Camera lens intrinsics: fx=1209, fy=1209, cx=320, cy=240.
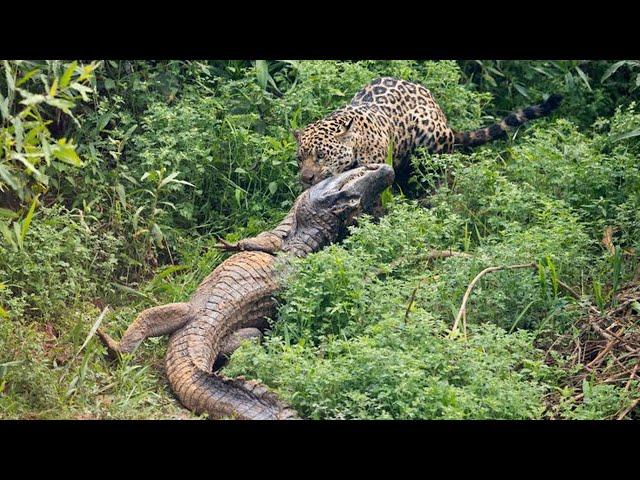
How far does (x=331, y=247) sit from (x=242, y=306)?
0.68m

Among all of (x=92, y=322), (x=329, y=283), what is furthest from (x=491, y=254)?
(x=92, y=322)

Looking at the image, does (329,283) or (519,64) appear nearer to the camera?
(329,283)

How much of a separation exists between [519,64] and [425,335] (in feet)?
14.6

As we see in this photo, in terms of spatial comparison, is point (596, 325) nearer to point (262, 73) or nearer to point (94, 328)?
point (94, 328)

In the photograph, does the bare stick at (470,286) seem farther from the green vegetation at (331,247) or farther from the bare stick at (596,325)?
the bare stick at (596,325)

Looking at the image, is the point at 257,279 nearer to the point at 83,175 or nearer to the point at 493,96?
the point at 83,175

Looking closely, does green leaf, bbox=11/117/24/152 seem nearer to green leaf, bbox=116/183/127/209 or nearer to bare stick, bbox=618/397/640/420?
green leaf, bbox=116/183/127/209

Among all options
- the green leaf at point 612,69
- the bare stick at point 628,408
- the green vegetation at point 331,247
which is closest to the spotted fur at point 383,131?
the green vegetation at point 331,247

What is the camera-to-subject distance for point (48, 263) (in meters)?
7.53

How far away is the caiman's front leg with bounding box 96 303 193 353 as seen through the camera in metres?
7.25

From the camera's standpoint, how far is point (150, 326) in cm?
729

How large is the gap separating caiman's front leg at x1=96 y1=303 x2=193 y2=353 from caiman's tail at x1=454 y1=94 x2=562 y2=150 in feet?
10.6

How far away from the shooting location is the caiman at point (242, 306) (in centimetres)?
668

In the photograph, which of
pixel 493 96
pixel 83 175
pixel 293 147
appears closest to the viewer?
pixel 83 175
